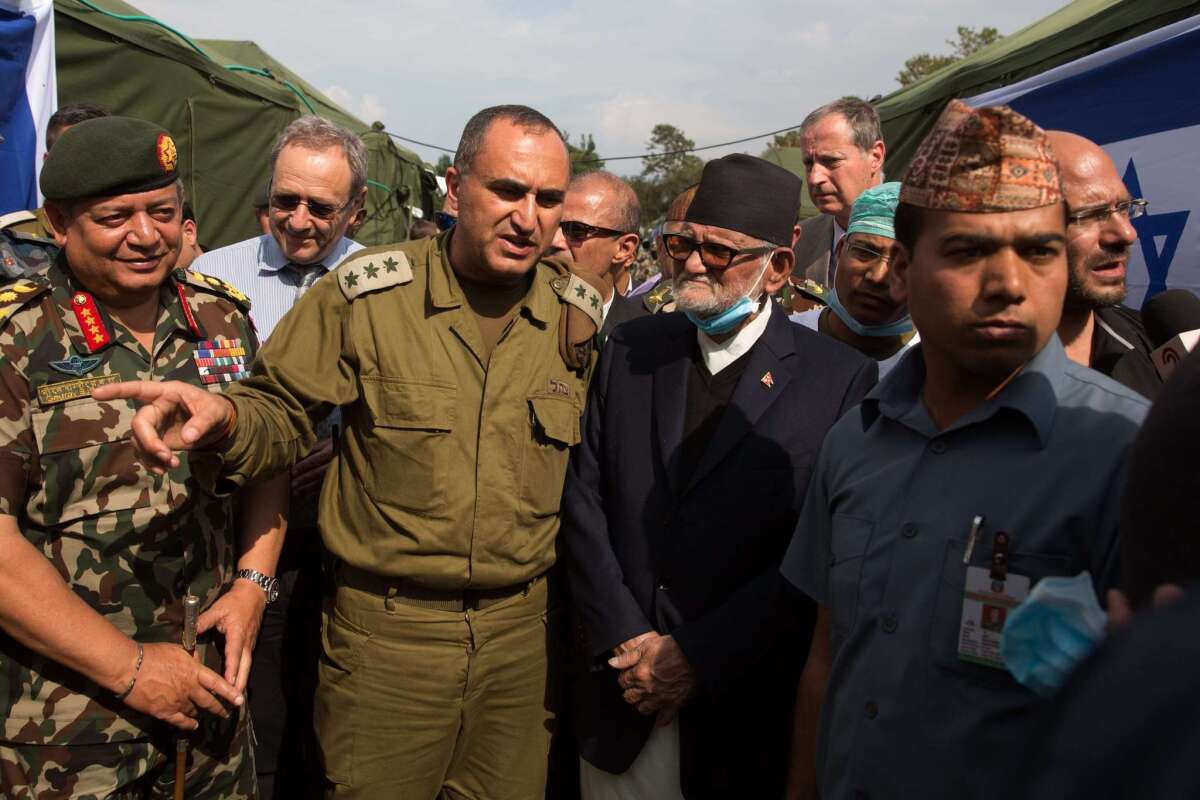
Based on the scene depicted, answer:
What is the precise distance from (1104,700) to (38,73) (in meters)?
5.15

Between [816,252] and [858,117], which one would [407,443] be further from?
[816,252]

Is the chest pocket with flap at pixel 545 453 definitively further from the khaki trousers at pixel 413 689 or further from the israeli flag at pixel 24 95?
the israeli flag at pixel 24 95

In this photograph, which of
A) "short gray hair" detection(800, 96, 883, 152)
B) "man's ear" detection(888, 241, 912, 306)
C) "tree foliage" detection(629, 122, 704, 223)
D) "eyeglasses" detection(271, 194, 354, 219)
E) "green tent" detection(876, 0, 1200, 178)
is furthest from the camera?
"tree foliage" detection(629, 122, 704, 223)

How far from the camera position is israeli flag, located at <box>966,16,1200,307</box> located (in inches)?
160

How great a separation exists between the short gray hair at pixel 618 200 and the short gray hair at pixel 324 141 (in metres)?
1.14

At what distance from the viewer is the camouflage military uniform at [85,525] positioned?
6.69 ft

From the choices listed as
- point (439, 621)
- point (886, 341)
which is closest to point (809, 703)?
point (439, 621)

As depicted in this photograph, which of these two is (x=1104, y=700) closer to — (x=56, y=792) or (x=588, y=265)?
(x=56, y=792)

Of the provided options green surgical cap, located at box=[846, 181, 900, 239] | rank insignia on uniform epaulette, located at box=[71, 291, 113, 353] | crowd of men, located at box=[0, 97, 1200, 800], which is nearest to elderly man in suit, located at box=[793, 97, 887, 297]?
green surgical cap, located at box=[846, 181, 900, 239]

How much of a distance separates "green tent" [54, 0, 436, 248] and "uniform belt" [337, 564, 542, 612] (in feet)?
16.2

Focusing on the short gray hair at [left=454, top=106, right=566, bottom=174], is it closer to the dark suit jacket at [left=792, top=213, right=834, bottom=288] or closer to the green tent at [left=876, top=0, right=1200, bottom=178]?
the dark suit jacket at [left=792, top=213, right=834, bottom=288]

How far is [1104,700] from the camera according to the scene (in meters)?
0.56

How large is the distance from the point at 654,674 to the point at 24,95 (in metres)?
4.18

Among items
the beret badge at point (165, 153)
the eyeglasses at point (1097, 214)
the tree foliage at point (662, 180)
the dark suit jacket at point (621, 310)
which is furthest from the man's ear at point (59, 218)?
the tree foliage at point (662, 180)
